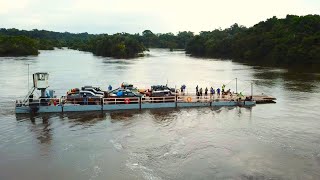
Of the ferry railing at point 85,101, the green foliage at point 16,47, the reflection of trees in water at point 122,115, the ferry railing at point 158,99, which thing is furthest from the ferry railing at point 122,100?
the green foliage at point 16,47

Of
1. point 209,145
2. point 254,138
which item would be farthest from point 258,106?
point 209,145

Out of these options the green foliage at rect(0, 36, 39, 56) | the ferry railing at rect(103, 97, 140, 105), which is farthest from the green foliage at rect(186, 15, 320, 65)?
the ferry railing at rect(103, 97, 140, 105)

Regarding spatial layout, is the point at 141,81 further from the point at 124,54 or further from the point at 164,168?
Answer: the point at 124,54

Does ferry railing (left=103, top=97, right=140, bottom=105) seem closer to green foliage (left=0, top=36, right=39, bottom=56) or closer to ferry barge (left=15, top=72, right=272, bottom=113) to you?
ferry barge (left=15, top=72, right=272, bottom=113)

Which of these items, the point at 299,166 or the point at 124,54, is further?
the point at 124,54

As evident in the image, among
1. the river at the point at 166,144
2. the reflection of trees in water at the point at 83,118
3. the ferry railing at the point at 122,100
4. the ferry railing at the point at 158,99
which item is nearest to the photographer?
the river at the point at 166,144

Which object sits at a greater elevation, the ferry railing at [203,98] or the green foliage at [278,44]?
the green foliage at [278,44]

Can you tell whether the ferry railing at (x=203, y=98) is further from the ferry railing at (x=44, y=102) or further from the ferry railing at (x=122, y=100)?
the ferry railing at (x=44, y=102)
